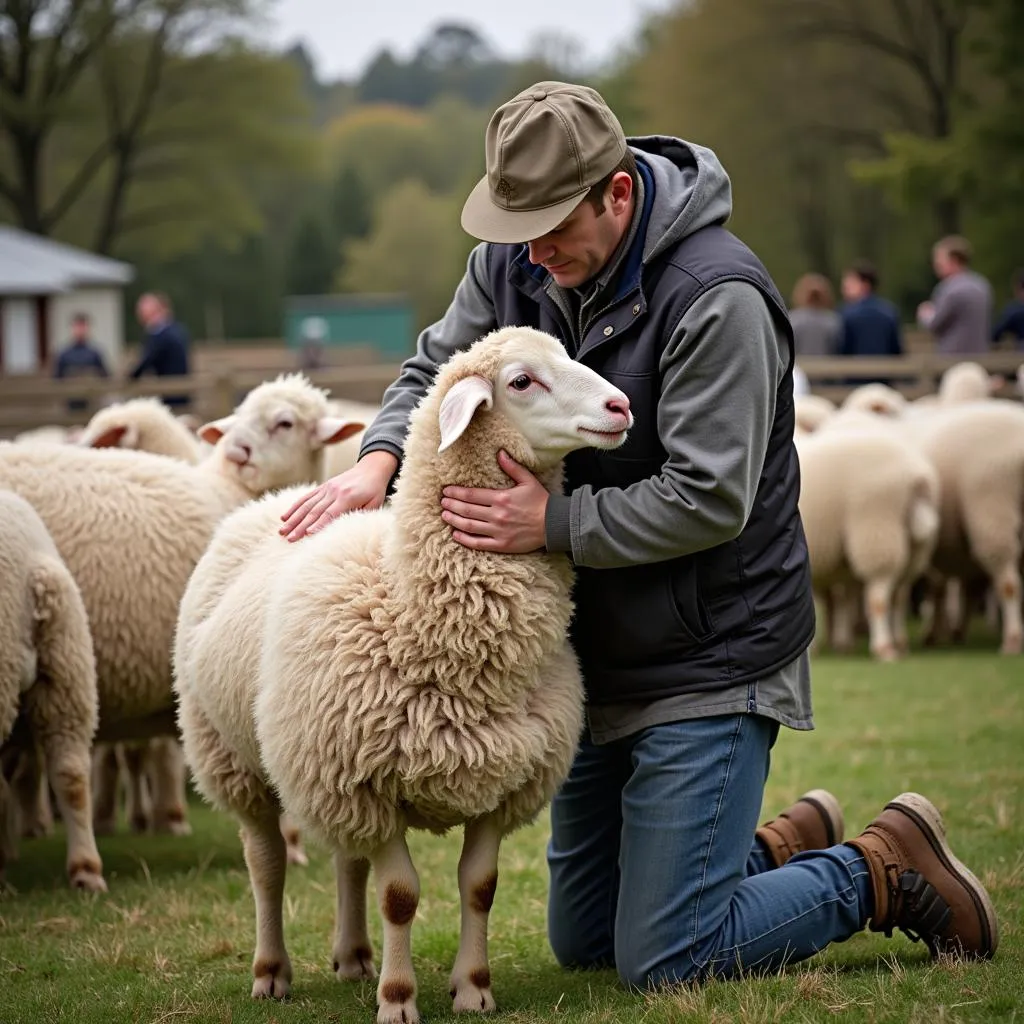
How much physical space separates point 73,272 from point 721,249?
33123 mm

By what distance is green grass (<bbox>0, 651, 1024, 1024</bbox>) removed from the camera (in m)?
3.31

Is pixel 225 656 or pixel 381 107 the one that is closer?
pixel 225 656

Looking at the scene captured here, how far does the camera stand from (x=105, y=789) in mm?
6016

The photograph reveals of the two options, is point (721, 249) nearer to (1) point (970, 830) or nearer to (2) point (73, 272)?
(1) point (970, 830)

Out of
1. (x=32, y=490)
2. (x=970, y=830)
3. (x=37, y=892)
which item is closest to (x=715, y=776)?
(x=970, y=830)

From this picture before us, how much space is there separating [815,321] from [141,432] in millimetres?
8741

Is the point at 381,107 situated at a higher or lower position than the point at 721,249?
higher

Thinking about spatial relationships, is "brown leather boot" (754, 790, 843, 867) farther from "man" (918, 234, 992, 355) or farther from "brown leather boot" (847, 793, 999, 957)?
"man" (918, 234, 992, 355)

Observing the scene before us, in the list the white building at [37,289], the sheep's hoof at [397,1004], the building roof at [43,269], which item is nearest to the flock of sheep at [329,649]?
the sheep's hoof at [397,1004]

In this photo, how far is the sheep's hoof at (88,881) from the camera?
476cm

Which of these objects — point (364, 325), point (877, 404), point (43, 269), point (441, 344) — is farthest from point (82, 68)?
point (441, 344)

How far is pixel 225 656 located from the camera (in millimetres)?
3701

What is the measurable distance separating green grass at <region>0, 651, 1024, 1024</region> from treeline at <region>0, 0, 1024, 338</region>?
18.8 m

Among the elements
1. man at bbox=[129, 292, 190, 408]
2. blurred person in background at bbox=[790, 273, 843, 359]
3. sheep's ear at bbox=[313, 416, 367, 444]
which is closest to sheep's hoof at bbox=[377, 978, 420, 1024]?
sheep's ear at bbox=[313, 416, 367, 444]
